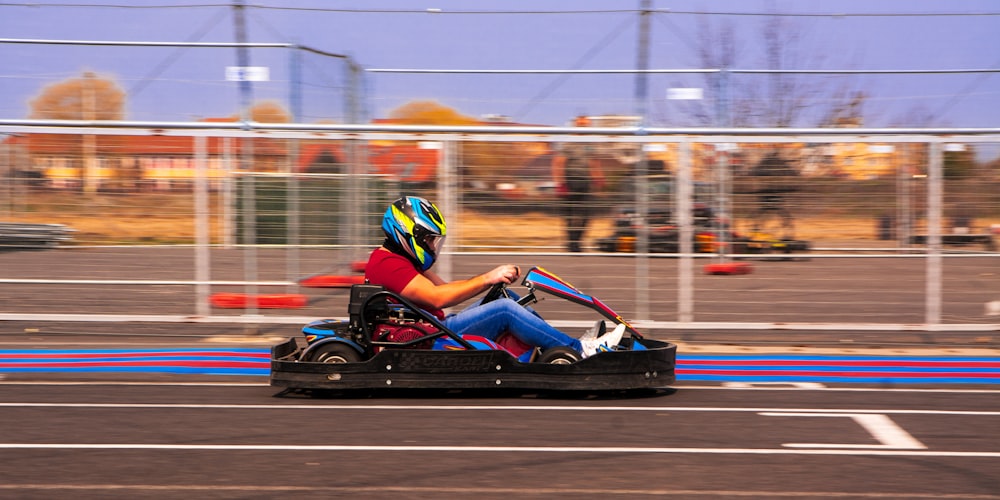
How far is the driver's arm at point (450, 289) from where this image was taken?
661cm

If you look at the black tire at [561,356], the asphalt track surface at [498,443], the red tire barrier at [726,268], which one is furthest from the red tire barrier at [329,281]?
the black tire at [561,356]

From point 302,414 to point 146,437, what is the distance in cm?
96

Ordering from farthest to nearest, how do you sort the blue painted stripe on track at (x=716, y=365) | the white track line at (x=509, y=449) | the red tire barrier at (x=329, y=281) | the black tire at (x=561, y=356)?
the red tire barrier at (x=329, y=281) < the blue painted stripe on track at (x=716, y=365) < the black tire at (x=561, y=356) < the white track line at (x=509, y=449)

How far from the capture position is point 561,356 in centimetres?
660

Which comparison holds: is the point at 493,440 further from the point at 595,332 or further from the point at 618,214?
the point at 618,214

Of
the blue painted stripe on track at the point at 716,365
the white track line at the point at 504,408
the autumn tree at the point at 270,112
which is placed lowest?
the white track line at the point at 504,408

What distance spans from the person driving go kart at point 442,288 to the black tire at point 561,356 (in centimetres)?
4

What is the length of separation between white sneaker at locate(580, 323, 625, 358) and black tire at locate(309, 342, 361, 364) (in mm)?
1439

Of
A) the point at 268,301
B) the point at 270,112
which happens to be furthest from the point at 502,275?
the point at 270,112

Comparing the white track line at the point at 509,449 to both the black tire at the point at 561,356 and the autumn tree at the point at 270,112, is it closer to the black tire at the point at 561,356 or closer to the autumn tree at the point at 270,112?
the black tire at the point at 561,356

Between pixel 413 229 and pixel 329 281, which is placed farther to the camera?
pixel 329 281

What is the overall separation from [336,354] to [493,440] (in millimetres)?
1492

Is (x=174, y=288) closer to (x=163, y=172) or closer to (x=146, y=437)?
(x=163, y=172)

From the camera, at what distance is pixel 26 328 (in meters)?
10.1
